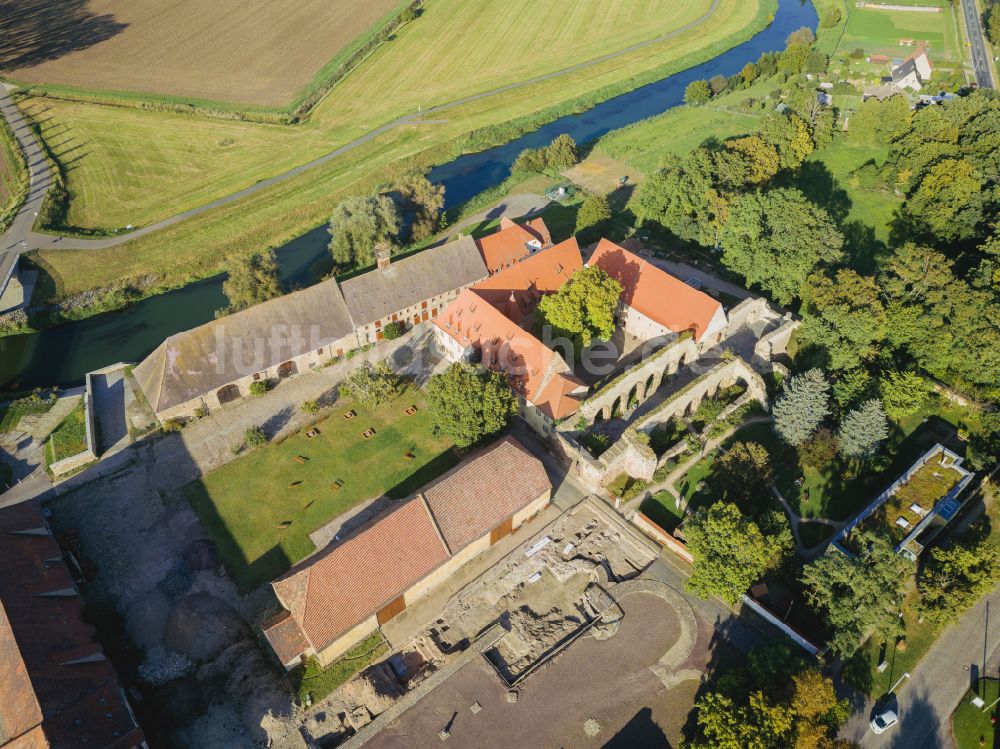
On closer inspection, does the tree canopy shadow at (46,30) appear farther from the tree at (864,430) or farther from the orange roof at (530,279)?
the tree at (864,430)

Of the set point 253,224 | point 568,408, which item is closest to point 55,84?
point 253,224

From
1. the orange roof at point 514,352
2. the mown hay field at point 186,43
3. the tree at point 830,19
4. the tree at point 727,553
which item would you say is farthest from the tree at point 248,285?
the tree at point 830,19

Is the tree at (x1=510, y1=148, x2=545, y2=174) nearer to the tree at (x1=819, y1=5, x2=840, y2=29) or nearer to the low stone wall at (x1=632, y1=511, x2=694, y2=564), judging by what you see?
the low stone wall at (x1=632, y1=511, x2=694, y2=564)

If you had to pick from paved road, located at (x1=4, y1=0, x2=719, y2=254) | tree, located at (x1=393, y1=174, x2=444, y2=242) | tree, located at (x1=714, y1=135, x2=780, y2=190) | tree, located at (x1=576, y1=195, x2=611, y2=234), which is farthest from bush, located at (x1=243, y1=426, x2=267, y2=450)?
tree, located at (x1=714, y1=135, x2=780, y2=190)

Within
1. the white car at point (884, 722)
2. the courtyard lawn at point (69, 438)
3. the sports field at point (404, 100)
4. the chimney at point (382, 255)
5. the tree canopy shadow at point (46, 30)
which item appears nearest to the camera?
the white car at point (884, 722)

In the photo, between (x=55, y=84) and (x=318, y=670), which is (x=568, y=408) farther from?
(x=55, y=84)

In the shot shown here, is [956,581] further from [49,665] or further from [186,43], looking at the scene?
[186,43]
